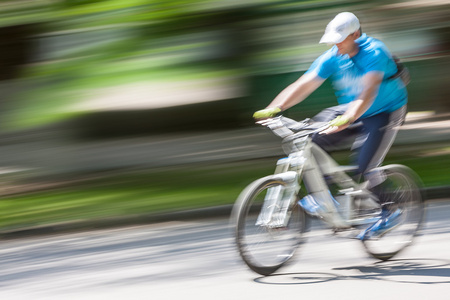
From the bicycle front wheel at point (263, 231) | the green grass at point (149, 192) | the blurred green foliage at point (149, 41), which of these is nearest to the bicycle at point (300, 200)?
the bicycle front wheel at point (263, 231)

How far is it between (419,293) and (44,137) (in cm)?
601

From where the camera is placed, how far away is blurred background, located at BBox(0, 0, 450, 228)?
9109 mm

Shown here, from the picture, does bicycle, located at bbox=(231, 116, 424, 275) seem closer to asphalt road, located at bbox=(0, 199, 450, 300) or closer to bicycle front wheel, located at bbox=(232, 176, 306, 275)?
bicycle front wheel, located at bbox=(232, 176, 306, 275)

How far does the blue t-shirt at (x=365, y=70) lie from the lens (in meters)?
4.66

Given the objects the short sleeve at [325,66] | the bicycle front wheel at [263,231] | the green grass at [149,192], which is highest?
the short sleeve at [325,66]

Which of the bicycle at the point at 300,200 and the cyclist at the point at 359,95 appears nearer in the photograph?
the cyclist at the point at 359,95

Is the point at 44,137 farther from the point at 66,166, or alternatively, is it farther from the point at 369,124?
the point at 369,124

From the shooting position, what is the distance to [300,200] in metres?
4.91

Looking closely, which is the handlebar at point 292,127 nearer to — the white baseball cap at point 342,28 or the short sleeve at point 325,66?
the short sleeve at point 325,66

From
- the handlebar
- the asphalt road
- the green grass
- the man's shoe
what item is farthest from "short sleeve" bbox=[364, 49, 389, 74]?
the green grass

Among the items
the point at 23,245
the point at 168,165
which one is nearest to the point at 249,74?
the point at 168,165

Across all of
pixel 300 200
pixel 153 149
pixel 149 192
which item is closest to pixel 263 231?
pixel 300 200

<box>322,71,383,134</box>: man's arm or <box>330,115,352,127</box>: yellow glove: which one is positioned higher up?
<box>322,71,383,134</box>: man's arm

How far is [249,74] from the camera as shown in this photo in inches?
372
